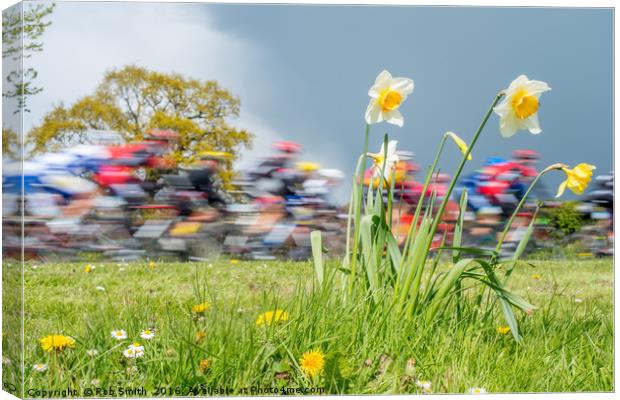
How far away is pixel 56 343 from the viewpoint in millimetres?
2537

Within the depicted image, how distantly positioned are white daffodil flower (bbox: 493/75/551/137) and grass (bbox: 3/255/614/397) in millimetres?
571

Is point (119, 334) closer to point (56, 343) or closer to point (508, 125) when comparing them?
point (56, 343)

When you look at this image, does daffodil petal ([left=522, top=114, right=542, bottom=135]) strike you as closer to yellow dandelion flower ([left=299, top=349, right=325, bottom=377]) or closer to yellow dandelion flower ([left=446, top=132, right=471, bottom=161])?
yellow dandelion flower ([left=446, top=132, right=471, bottom=161])

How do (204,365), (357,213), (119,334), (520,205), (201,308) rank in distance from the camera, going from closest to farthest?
1. (204,365)
2. (119,334)
3. (201,308)
4. (357,213)
5. (520,205)

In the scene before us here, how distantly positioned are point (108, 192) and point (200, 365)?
73 centimetres

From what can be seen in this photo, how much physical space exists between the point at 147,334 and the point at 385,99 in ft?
3.88

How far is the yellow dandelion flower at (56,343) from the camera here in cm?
254

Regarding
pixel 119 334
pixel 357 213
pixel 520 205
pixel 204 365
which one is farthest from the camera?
pixel 520 205

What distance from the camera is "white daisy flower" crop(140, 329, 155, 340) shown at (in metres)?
2.56

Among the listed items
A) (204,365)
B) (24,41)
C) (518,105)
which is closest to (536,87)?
(518,105)

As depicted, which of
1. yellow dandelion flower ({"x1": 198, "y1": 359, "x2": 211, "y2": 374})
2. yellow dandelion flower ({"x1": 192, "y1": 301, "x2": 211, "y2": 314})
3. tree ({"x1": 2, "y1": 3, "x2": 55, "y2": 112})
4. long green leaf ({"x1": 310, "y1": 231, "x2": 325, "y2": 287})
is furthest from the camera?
long green leaf ({"x1": 310, "y1": 231, "x2": 325, "y2": 287})

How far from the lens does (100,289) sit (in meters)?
2.78

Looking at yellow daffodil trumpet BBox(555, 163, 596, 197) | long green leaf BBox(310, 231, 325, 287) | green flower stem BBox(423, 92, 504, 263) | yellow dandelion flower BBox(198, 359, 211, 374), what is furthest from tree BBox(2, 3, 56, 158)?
yellow daffodil trumpet BBox(555, 163, 596, 197)

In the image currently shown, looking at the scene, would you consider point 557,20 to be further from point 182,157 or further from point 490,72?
point 182,157
